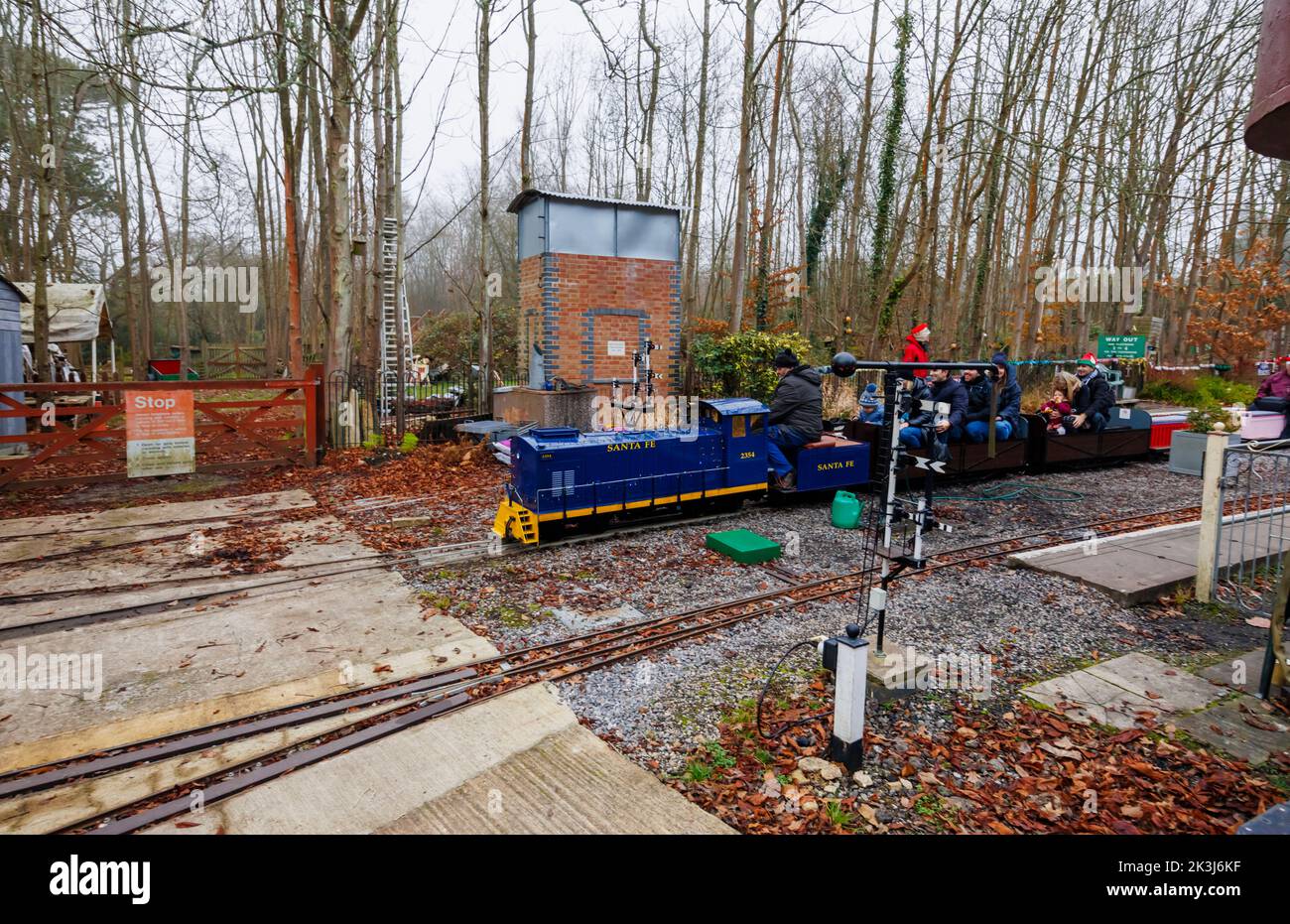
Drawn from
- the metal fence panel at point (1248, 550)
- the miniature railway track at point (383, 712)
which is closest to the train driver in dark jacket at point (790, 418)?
the miniature railway track at point (383, 712)

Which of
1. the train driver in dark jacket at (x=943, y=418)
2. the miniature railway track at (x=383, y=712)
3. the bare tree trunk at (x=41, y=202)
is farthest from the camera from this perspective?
the bare tree trunk at (x=41, y=202)

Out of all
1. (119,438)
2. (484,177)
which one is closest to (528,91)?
(484,177)

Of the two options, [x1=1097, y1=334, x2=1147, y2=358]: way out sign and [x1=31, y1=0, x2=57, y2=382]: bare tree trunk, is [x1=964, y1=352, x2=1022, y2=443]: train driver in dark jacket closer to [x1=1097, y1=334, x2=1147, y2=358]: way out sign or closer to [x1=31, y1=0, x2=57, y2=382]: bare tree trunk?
[x1=1097, y1=334, x2=1147, y2=358]: way out sign

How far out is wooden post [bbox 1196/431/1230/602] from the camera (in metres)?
6.48

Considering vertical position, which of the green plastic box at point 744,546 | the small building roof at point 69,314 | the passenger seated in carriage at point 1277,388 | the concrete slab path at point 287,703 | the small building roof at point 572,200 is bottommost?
the concrete slab path at point 287,703

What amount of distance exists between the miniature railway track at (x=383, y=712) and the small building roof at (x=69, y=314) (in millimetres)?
20032

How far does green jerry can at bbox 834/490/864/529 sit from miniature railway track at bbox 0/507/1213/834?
7.01ft

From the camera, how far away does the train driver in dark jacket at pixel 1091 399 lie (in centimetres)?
1333

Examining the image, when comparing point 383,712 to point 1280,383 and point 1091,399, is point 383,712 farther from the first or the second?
point 1280,383

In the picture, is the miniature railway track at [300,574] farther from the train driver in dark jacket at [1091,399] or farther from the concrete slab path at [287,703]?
the train driver in dark jacket at [1091,399]

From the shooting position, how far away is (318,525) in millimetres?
9383

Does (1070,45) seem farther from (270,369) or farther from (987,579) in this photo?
(270,369)

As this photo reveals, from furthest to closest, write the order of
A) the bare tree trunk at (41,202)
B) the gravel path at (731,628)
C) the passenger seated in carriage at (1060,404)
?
1. the passenger seated in carriage at (1060,404)
2. the bare tree trunk at (41,202)
3. the gravel path at (731,628)
